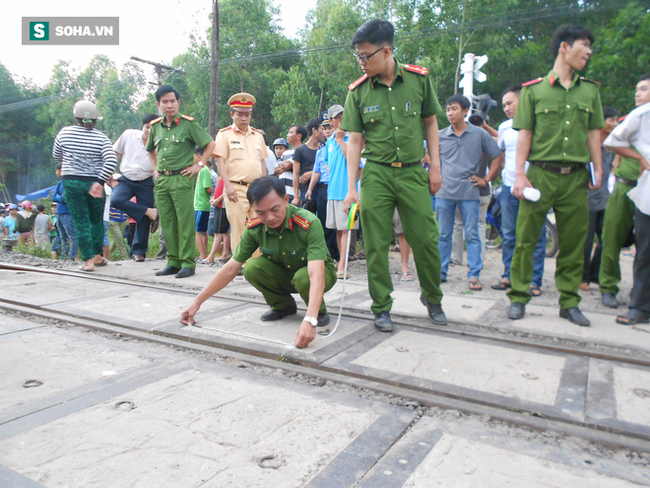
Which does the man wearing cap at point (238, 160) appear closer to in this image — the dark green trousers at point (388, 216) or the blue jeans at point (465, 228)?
the blue jeans at point (465, 228)

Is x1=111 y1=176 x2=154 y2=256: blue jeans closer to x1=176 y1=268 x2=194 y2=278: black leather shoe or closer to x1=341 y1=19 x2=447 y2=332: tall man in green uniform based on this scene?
x1=176 y1=268 x2=194 y2=278: black leather shoe

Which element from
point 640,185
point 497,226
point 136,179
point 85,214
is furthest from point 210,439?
point 497,226

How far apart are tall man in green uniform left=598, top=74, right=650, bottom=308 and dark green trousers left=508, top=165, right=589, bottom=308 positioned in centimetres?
91

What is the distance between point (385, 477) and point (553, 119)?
9.65 feet

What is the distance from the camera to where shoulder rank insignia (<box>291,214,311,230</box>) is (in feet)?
10.9

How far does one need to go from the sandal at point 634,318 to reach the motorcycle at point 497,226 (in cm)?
272

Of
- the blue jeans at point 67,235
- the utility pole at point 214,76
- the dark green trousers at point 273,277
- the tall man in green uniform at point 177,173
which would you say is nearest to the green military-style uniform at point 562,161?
the dark green trousers at point 273,277

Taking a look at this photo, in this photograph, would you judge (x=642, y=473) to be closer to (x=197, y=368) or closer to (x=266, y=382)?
(x=266, y=382)

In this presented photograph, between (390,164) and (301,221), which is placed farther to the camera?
(390,164)

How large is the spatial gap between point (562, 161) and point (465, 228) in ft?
5.90

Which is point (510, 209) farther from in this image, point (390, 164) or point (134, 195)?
point (134, 195)

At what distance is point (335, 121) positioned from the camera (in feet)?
19.5

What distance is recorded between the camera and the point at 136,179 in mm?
6477

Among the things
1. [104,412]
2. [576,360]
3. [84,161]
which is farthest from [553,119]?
[84,161]
